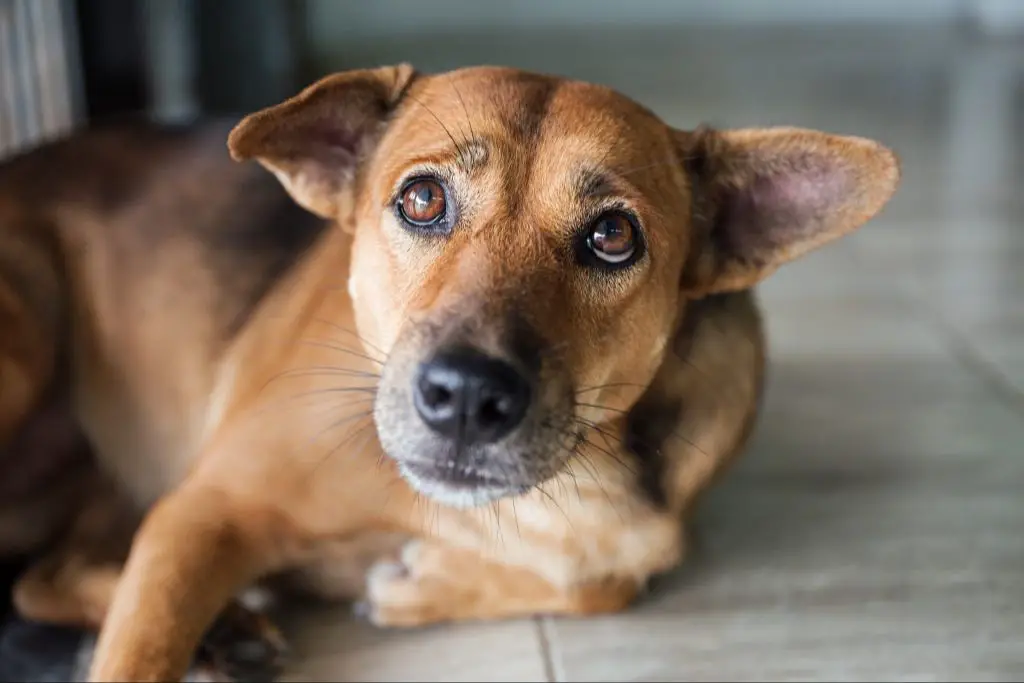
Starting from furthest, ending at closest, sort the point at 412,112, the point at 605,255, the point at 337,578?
the point at 337,578, the point at 412,112, the point at 605,255

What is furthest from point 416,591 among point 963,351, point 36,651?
point 963,351

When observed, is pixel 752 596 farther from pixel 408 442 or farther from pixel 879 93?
pixel 879 93

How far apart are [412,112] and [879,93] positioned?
4.27 m

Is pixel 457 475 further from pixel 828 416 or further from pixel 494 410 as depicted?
pixel 828 416

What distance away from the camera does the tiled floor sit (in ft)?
5.49

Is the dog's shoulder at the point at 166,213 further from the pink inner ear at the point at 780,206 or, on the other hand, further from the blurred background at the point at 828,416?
the pink inner ear at the point at 780,206

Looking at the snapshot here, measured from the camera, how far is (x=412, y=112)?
1596mm

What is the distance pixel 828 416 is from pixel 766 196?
893mm

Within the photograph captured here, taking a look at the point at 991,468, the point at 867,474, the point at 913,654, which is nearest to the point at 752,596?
the point at 913,654

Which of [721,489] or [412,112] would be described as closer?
[412,112]

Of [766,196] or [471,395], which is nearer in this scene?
[471,395]

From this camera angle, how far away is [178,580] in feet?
4.95

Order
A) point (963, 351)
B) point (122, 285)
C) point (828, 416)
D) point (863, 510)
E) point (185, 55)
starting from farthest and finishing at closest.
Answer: point (185, 55)
point (963, 351)
point (828, 416)
point (863, 510)
point (122, 285)

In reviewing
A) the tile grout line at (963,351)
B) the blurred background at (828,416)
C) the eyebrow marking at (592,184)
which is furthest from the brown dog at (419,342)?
the tile grout line at (963,351)
